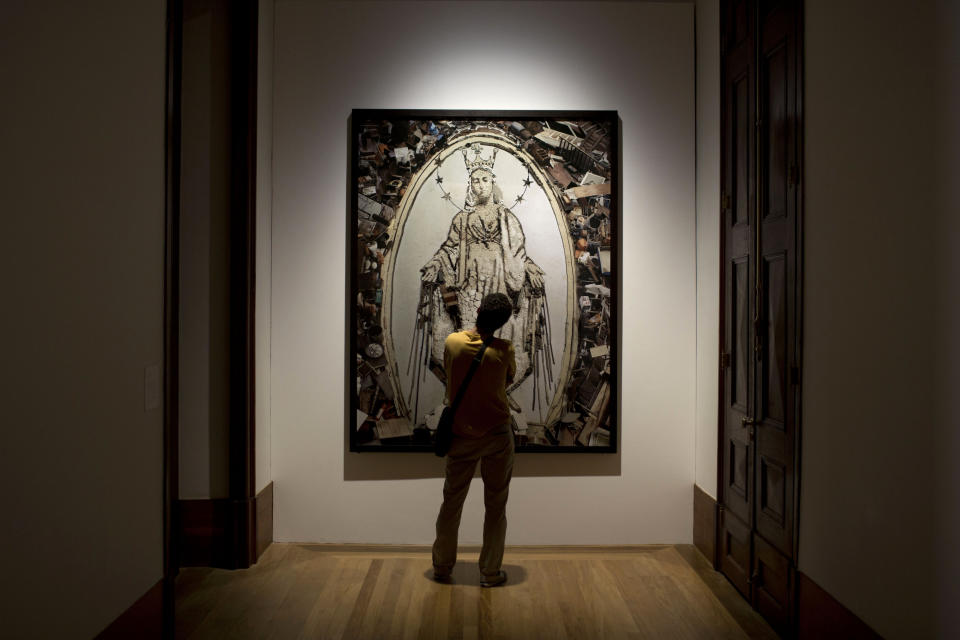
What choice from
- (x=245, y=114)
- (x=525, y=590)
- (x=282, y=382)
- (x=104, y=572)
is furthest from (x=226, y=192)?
(x=525, y=590)

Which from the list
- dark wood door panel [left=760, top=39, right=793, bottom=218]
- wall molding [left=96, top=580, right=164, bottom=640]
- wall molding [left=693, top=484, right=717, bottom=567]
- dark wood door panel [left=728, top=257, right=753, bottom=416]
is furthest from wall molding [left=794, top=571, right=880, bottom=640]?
wall molding [left=96, top=580, right=164, bottom=640]

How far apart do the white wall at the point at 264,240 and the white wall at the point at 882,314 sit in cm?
272

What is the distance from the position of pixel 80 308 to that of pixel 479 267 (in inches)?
93.5

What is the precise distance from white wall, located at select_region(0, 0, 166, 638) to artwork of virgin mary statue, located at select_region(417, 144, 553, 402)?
1794 millimetres

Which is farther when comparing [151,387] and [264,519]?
[264,519]

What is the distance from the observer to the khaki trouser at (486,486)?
3.54 m

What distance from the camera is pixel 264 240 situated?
4117 mm

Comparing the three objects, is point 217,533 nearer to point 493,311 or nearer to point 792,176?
point 493,311

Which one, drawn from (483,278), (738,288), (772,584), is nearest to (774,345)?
(738,288)

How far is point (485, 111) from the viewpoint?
4.25 meters

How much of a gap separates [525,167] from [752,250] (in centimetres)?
141

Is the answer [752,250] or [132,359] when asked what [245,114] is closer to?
[132,359]

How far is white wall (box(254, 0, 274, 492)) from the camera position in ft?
13.1

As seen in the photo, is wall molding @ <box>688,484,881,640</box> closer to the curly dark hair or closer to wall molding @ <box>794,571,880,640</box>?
wall molding @ <box>794,571,880,640</box>
